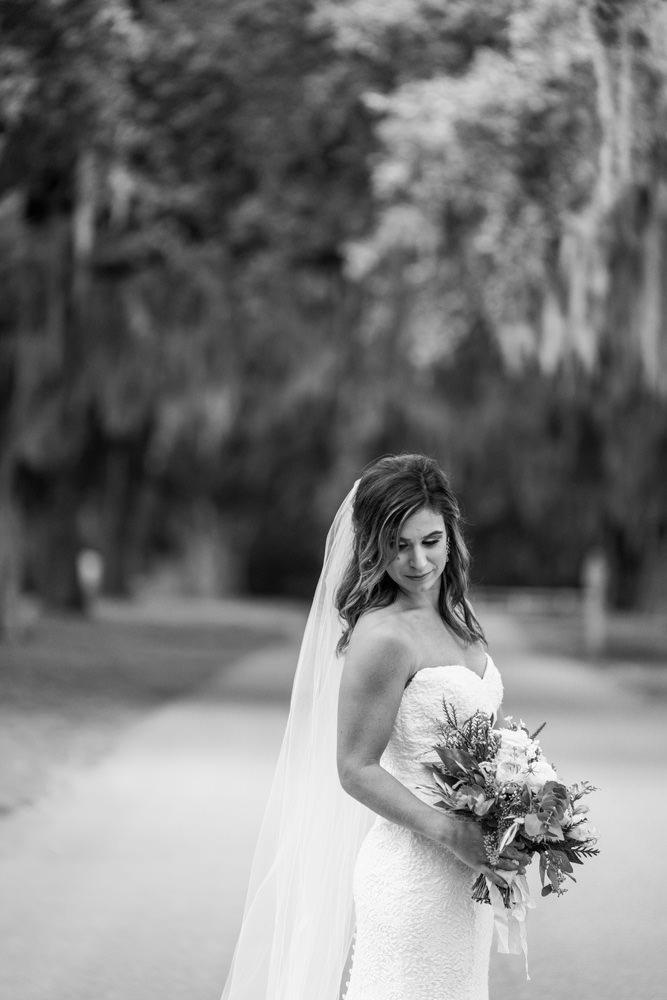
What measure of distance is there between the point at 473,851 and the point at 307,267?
14792 millimetres

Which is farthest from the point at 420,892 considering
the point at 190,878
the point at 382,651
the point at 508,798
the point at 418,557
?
the point at 190,878

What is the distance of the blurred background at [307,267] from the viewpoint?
12328 millimetres

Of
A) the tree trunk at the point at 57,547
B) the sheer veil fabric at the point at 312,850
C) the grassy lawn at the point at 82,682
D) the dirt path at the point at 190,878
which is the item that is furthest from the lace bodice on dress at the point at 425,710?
the tree trunk at the point at 57,547

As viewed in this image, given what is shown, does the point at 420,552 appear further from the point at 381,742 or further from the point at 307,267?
the point at 307,267

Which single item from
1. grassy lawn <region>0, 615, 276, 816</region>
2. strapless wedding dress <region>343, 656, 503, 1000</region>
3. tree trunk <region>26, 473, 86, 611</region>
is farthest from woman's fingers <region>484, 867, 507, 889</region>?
tree trunk <region>26, 473, 86, 611</region>

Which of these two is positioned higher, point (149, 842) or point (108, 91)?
point (108, 91)

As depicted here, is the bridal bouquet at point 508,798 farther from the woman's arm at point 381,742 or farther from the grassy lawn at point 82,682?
the grassy lawn at point 82,682

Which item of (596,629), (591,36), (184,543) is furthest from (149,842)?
(184,543)

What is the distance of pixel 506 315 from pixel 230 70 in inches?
135

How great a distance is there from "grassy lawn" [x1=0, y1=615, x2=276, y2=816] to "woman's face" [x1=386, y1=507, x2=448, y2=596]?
586 cm

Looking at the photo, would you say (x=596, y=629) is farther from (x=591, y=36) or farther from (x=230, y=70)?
(x=591, y=36)

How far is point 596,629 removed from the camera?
25.8m

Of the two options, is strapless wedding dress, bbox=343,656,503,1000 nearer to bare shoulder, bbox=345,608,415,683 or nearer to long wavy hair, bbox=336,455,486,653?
bare shoulder, bbox=345,608,415,683

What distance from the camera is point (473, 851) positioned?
9.77 feet
